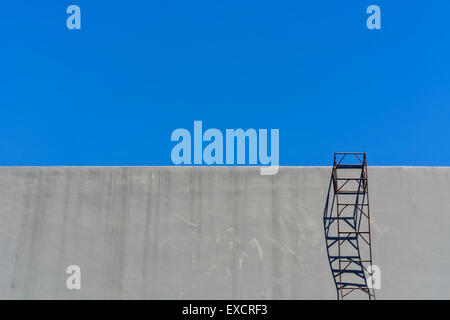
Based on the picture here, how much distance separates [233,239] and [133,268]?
290 centimetres

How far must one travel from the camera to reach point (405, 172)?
1119 cm

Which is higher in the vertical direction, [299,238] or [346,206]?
[346,206]

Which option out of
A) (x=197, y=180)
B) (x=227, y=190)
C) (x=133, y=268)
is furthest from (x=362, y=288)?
(x=133, y=268)

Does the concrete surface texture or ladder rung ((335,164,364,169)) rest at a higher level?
ladder rung ((335,164,364,169))

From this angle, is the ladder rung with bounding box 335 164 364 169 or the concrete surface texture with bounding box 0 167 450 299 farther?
the ladder rung with bounding box 335 164 364 169

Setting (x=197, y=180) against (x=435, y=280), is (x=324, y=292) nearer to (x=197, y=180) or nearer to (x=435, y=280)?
(x=435, y=280)

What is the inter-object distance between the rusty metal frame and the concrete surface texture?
0.23m

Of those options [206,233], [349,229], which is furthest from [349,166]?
[206,233]

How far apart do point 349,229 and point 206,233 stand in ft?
12.9

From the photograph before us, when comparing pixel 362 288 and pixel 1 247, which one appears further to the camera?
pixel 1 247

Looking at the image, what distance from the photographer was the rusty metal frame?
34.9 feet

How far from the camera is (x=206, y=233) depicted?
11.2 m

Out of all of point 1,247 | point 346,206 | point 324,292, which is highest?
point 346,206

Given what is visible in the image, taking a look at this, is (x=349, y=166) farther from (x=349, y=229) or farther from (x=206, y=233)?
(x=206, y=233)
